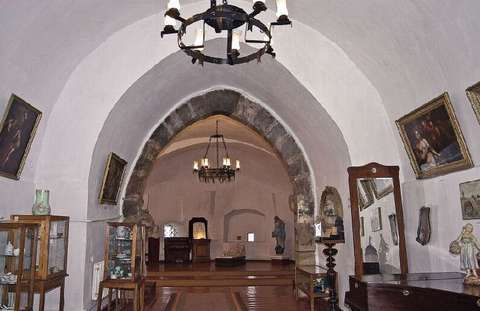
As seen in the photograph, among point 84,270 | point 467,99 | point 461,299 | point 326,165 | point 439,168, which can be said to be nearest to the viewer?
point 461,299

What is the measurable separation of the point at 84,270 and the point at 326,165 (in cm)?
346

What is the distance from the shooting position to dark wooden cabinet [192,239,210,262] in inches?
541

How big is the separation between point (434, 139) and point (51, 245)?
3.79 m

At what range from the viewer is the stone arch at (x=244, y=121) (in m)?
7.08

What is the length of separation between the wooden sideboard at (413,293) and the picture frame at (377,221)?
106 centimetres

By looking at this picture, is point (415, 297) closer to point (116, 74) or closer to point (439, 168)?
point (439, 168)

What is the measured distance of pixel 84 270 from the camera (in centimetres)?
518

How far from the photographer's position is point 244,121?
7.34 metres

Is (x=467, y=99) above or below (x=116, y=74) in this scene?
below

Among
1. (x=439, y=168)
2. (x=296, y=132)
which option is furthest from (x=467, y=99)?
(x=296, y=132)

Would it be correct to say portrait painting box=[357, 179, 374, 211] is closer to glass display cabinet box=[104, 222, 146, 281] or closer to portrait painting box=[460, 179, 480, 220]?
portrait painting box=[460, 179, 480, 220]

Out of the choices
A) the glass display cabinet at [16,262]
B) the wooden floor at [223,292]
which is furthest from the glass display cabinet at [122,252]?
the glass display cabinet at [16,262]

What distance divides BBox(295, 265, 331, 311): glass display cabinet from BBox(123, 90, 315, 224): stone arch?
1.08m

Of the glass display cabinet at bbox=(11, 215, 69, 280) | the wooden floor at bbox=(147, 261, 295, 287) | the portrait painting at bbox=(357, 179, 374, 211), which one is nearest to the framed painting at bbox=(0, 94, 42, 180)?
the glass display cabinet at bbox=(11, 215, 69, 280)
